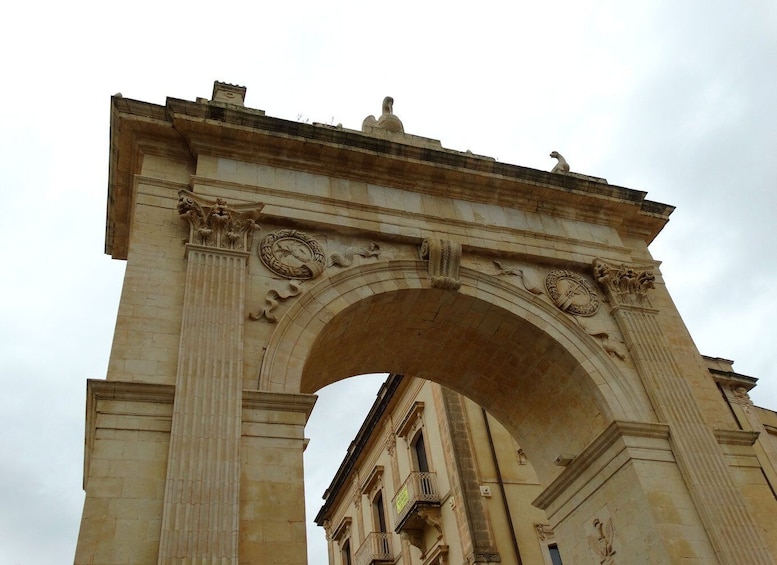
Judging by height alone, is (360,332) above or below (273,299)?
above

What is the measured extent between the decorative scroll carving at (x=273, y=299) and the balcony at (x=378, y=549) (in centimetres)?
1668

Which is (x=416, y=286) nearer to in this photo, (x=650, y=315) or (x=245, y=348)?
(x=245, y=348)

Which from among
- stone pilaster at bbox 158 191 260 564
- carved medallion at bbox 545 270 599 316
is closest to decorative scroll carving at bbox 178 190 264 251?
stone pilaster at bbox 158 191 260 564

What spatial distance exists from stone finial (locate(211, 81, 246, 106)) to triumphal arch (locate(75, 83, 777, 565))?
56 mm

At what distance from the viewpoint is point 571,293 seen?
1258 centimetres

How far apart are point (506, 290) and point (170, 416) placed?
616cm

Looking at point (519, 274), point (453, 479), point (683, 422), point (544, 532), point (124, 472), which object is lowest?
point (124, 472)

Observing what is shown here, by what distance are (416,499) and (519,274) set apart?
10393mm

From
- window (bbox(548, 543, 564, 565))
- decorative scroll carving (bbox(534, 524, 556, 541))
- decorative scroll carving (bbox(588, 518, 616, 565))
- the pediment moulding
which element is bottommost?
decorative scroll carving (bbox(588, 518, 616, 565))

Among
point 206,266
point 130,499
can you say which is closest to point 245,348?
point 206,266

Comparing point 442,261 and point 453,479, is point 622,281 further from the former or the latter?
point 453,479

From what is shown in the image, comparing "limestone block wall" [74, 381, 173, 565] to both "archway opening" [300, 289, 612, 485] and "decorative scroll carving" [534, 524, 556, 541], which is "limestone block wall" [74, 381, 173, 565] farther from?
"decorative scroll carving" [534, 524, 556, 541]

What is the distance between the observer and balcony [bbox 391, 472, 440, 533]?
20250 millimetres

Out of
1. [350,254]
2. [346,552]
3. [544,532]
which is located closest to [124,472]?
[350,254]
